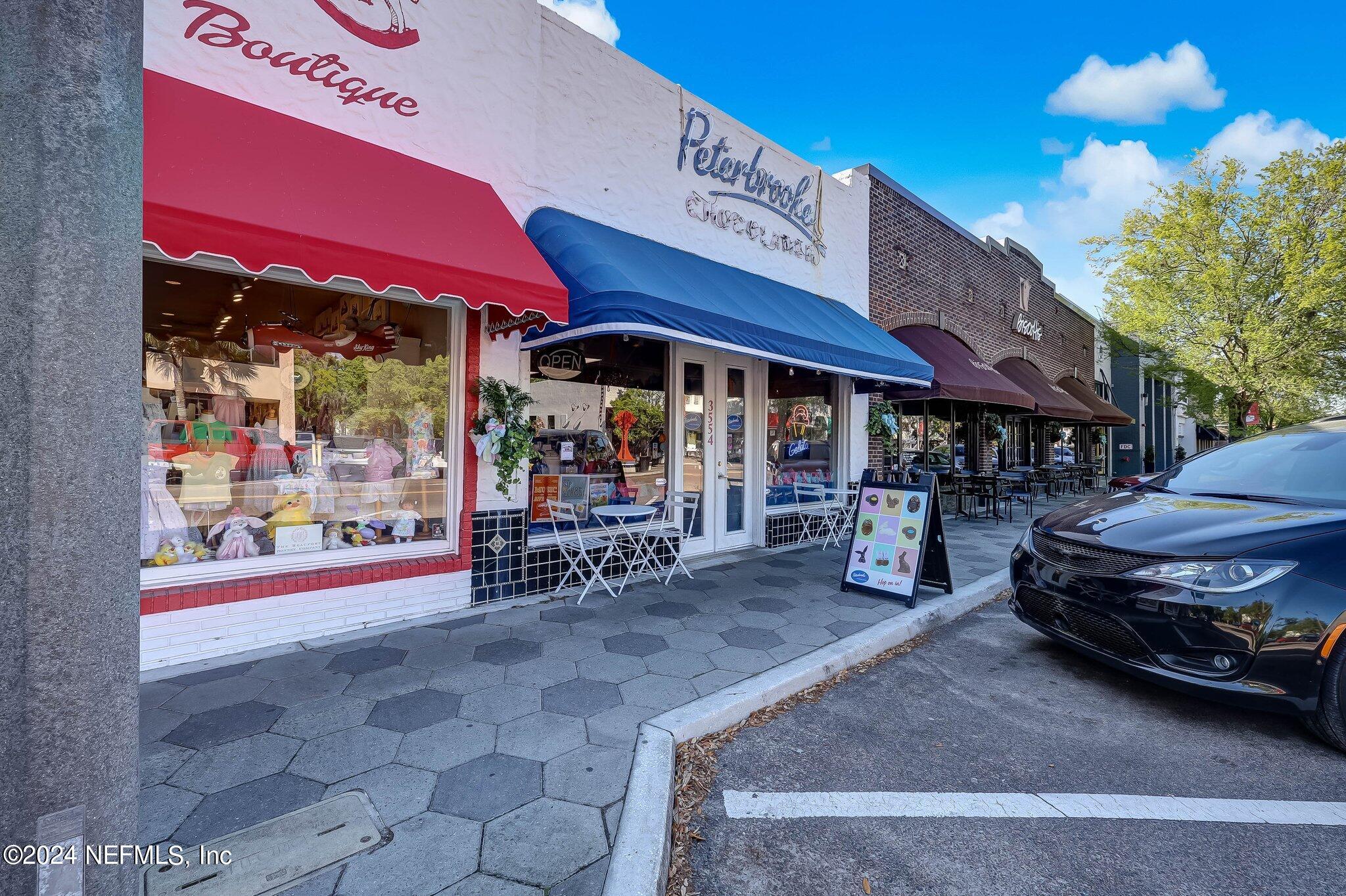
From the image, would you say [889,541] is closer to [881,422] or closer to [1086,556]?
[1086,556]

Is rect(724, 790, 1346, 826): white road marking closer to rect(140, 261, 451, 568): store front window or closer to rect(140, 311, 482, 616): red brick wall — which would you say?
rect(140, 311, 482, 616): red brick wall

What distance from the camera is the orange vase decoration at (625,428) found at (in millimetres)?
6631

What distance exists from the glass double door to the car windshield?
4.12m

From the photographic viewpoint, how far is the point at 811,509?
8367 mm

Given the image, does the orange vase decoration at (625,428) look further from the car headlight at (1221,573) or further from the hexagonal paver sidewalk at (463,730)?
the car headlight at (1221,573)

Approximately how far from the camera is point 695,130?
6.86 m

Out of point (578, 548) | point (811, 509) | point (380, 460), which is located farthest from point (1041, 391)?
point (380, 460)

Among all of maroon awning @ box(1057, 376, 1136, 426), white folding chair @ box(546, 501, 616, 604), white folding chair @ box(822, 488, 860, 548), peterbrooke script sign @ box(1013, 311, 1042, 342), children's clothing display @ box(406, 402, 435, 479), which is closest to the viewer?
children's clothing display @ box(406, 402, 435, 479)

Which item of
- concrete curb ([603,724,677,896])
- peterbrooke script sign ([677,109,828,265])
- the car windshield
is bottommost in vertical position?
concrete curb ([603,724,677,896])

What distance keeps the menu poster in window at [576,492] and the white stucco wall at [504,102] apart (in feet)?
2.80

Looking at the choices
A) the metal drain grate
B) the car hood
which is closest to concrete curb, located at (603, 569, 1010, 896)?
the metal drain grate

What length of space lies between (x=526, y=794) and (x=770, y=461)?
6.08m

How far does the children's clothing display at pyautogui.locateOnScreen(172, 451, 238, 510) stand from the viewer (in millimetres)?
4348

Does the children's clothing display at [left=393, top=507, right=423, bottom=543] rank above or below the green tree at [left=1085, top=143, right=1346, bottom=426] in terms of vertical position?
below
